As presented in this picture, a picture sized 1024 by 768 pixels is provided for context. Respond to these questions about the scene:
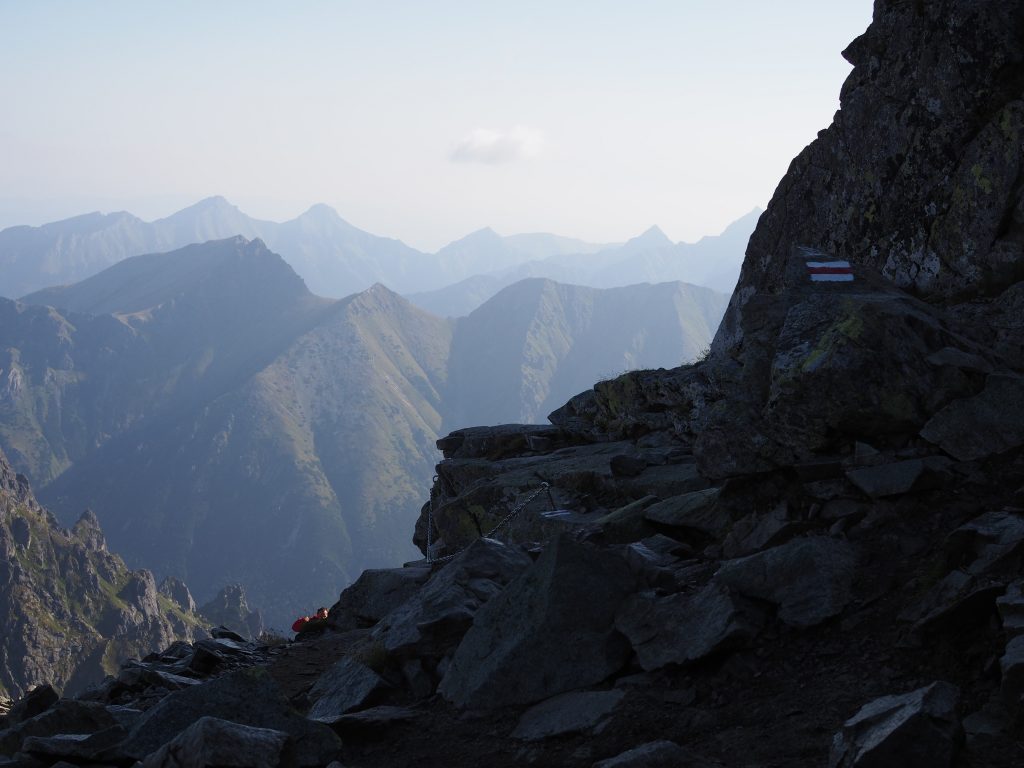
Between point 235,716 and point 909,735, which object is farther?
point 235,716

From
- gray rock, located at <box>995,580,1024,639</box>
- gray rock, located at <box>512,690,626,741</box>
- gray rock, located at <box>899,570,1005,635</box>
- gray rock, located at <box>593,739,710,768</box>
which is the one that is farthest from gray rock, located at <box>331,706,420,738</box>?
gray rock, located at <box>995,580,1024,639</box>

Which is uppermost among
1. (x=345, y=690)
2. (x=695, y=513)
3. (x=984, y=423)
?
(x=984, y=423)

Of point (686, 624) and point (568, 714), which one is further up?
point (686, 624)

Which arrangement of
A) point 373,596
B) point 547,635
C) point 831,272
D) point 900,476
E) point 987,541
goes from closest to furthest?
point 987,541
point 547,635
point 900,476
point 831,272
point 373,596

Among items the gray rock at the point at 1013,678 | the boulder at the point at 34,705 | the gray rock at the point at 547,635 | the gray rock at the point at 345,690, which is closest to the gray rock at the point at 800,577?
the gray rock at the point at 547,635

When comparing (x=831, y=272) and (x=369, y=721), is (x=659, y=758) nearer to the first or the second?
(x=369, y=721)

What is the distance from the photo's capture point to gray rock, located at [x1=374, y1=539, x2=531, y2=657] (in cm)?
1678

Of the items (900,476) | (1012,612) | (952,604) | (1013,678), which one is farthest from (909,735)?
(900,476)

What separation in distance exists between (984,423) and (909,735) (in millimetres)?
8327

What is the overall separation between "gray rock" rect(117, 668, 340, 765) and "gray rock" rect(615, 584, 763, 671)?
473 centimetres

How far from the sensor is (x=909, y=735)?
9148 mm

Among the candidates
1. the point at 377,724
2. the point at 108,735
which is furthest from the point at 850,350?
the point at 108,735

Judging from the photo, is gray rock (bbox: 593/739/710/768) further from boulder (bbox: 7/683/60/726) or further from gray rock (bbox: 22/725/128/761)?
boulder (bbox: 7/683/60/726)

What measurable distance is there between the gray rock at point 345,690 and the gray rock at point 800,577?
248 inches
